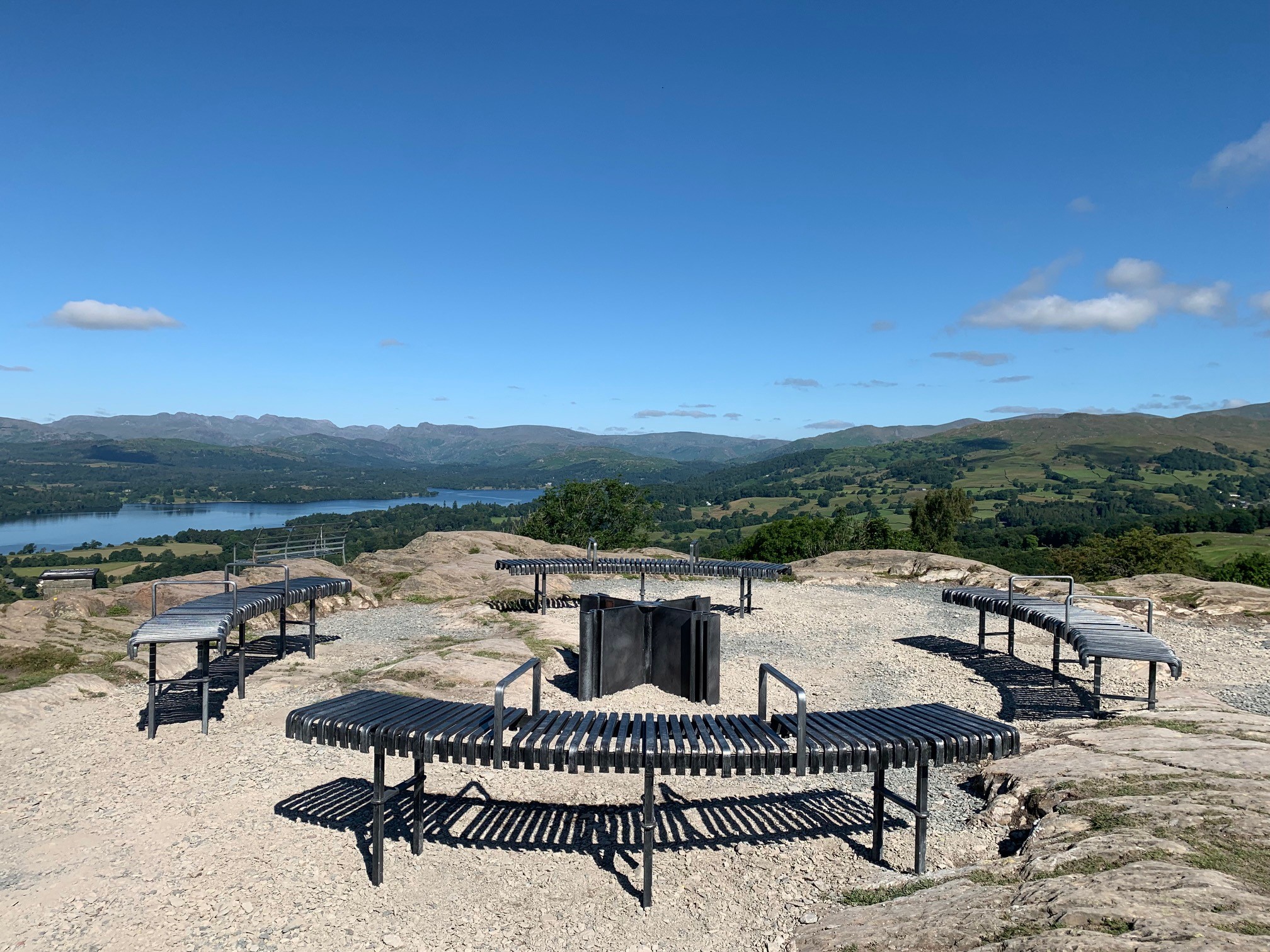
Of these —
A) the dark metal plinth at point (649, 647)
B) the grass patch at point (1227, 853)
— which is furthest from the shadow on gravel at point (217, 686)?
the grass patch at point (1227, 853)

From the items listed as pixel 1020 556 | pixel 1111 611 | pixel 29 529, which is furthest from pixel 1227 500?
pixel 29 529

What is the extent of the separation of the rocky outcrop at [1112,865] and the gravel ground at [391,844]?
20.5 inches

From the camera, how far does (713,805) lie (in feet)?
21.2

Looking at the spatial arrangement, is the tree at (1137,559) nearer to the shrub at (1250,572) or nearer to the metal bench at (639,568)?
the shrub at (1250,572)

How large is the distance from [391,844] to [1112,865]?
514 cm

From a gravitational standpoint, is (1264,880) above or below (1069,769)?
above

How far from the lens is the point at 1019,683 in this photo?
1027 cm

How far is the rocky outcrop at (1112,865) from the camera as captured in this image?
3.48 meters

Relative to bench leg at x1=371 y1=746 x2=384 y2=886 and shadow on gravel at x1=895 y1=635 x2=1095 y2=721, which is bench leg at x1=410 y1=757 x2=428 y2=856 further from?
shadow on gravel at x1=895 y1=635 x2=1095 y2=721

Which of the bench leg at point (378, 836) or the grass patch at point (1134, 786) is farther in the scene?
the grass patch at point (1134, 786)

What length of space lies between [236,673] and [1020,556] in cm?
4345

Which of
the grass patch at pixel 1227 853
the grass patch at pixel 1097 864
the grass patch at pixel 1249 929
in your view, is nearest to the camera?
the grass patch at pixel 1249 929

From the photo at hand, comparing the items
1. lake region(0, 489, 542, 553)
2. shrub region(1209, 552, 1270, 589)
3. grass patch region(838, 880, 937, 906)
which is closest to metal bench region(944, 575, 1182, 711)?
grass patch region(838, 880, 937, 906)

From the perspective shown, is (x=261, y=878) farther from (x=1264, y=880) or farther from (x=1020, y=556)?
(x=1020, y=556)
